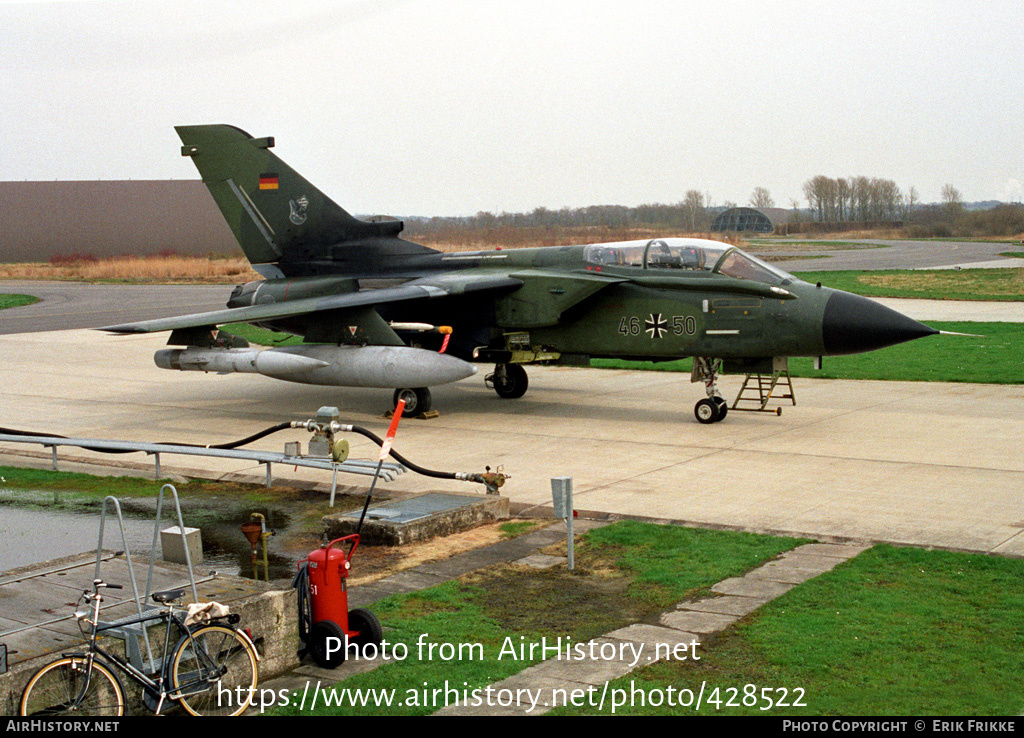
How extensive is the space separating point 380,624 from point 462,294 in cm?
1048

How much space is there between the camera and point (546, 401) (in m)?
19.9

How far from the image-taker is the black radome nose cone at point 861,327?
15.7 metres

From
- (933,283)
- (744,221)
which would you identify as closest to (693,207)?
(744,221)

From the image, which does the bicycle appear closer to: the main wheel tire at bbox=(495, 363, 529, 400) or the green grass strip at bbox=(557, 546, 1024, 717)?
the green grass strip at bbox=(557, 546, 1024, 717)

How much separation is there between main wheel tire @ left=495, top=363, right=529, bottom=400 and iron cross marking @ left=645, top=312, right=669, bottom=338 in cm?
353

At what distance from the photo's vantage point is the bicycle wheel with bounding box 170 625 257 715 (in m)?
6.41

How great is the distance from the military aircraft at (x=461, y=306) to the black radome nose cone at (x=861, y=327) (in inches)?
0.8

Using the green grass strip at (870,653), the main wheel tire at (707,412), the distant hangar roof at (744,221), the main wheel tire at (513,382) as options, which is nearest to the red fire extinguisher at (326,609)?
the green grass strip at (870,653)

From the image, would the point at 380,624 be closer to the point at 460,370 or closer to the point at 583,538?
the point at 583,538

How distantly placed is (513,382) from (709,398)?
4347mm

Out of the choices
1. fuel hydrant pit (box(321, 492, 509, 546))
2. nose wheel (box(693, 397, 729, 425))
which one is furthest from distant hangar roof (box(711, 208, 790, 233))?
fuel hydrant pit (box(321, 492, 509, 546))

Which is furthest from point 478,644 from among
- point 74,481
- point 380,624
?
point 74,481

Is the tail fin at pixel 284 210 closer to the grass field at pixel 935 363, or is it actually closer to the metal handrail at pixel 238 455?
the grass field at pixel 935 363
